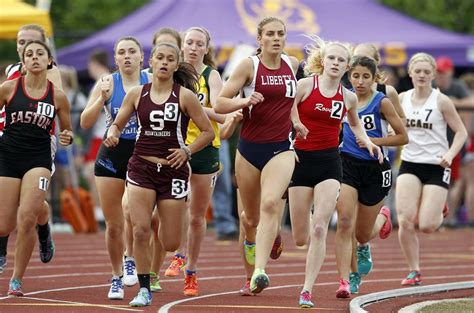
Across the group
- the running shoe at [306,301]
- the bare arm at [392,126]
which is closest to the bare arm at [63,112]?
the running shoe at [306,301]

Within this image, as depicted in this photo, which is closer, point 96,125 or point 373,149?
point 373,149

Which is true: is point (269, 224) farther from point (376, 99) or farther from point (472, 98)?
point (472, 98)

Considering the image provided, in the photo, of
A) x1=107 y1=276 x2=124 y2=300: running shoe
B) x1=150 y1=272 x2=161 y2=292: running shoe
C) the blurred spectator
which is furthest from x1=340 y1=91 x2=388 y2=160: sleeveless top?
the blurred spectator

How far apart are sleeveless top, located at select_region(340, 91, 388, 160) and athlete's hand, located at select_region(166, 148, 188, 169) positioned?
2.38m

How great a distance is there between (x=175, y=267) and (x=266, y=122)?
2157 millimetres

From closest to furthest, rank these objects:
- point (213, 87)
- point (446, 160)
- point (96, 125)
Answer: point (213, 87) → point (446, 160) → point (96, 125)

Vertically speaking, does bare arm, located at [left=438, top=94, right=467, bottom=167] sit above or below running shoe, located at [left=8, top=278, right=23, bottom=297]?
above

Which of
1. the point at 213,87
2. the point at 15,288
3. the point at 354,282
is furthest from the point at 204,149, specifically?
the point at 15,288

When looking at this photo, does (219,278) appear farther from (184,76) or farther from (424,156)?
(184,76)

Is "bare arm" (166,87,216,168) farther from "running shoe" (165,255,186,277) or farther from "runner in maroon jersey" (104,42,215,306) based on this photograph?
"running shoe" (165,255,186,277)

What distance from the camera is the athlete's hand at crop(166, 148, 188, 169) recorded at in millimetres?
11484

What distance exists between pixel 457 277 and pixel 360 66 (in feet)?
10.3

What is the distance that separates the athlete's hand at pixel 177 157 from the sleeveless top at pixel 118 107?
1284mm

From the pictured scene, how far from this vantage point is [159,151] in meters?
11.6
